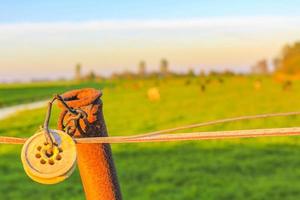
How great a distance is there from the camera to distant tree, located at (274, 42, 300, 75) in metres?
108

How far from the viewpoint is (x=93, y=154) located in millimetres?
2307

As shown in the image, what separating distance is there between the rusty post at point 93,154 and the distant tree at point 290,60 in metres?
106

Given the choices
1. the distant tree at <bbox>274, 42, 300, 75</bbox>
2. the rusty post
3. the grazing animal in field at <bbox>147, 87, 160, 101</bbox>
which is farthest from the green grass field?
the distant tree at <bbox>274, 42, 300, 75</bbox>

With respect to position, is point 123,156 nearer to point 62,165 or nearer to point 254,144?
point 254,144

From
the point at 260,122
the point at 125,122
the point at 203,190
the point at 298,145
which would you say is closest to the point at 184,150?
the point at 298,145

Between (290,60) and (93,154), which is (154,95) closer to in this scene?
(93,154)

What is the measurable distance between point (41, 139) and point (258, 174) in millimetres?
9094

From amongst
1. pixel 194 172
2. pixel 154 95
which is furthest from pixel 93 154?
pixel 154 95

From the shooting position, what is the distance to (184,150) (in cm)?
1377

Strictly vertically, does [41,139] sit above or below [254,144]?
above

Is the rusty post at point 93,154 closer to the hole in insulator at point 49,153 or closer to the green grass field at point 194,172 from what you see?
the hole in insulator at point 49,153

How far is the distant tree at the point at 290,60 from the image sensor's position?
10818 cm

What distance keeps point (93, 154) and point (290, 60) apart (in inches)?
4762

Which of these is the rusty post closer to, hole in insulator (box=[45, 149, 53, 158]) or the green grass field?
→ hole in insulator (box=[45, 149, 53, 158])
